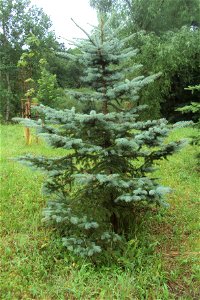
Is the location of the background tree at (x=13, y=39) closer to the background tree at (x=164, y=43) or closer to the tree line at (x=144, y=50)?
the tree line at (x=144, y=50)

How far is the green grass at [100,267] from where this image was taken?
4137mm

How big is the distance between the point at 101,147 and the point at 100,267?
59.9 inches

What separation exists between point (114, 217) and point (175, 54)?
1193 cm

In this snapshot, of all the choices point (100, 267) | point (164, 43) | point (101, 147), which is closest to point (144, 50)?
point (164, 43)

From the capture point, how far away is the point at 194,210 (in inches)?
245

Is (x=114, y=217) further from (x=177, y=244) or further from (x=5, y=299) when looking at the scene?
(x=5, y=299)

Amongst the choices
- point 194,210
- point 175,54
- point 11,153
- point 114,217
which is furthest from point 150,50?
point 114,217

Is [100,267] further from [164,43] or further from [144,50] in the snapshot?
[164,43]

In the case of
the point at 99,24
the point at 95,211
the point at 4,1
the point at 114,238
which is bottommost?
the point at 114,238

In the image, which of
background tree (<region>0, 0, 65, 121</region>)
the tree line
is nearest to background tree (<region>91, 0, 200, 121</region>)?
the tree line

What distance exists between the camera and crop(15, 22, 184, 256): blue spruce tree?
438 centimetres

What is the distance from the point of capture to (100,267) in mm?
4520

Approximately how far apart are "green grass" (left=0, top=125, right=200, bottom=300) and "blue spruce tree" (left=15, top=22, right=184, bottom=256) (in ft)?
0.97

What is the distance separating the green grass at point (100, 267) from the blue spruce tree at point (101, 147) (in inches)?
11.6
